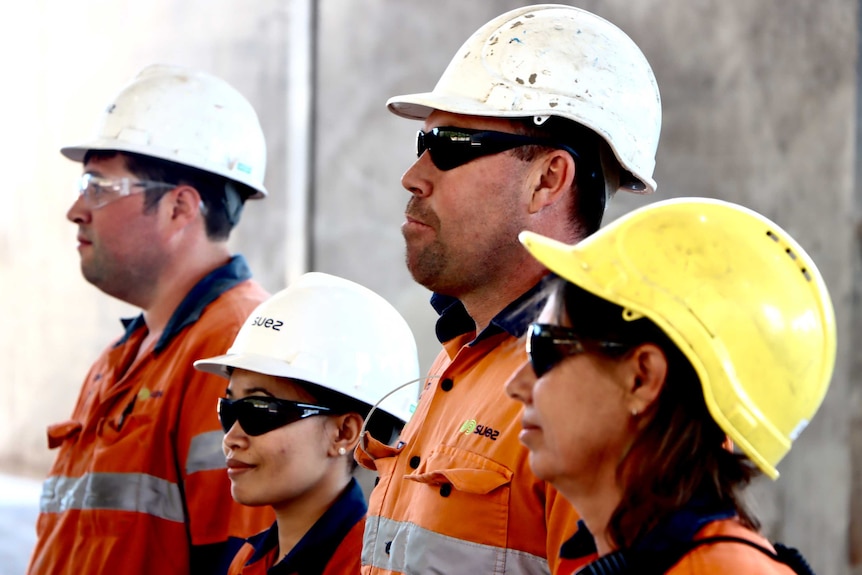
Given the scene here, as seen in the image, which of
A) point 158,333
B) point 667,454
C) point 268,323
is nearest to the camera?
point 667,454

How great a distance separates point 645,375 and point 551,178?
2.58 ft

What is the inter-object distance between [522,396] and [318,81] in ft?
16.0

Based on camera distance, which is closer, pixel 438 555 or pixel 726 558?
pixel 726 558

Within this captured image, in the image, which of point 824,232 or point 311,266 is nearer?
point 824,232

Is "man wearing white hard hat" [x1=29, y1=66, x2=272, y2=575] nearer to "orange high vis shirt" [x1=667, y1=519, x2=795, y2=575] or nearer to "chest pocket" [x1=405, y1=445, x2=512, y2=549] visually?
"chest pocket" [x1=405, y1=445, x2=512, y2=549]

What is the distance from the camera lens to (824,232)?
5555 millimetres

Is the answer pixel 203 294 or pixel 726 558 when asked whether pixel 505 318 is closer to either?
pixel 726 558

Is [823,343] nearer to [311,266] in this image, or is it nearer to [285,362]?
[285,362]

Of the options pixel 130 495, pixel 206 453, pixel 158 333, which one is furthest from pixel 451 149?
pixel 158 333

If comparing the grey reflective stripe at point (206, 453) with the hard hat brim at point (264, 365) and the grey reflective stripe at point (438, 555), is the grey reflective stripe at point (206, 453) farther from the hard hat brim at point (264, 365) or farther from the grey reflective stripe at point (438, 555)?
the grey reflective stripe at point (438, 555)

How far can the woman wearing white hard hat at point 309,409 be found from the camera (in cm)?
271

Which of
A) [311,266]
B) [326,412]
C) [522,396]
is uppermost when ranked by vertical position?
[522,396]

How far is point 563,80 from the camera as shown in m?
2.31

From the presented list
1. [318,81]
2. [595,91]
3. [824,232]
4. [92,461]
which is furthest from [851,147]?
[92,461]
